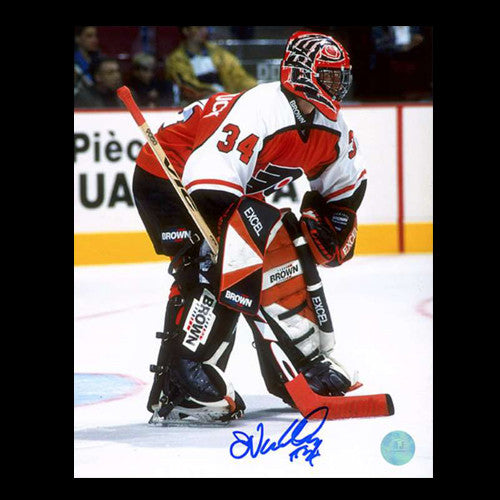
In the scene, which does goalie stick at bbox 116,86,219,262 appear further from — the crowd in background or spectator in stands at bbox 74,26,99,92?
spectator in stands at bbox 74,26,99,92

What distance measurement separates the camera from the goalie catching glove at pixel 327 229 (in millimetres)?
3359

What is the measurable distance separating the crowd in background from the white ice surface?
44.4 inches

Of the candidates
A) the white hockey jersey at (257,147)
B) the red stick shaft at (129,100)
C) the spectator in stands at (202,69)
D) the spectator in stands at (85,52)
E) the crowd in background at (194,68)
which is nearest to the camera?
the white hockey jersey at (257,147)

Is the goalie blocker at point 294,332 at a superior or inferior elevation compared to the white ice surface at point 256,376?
superior

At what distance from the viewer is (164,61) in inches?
277

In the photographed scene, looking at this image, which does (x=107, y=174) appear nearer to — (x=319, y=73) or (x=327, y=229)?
(x=327, y=229)

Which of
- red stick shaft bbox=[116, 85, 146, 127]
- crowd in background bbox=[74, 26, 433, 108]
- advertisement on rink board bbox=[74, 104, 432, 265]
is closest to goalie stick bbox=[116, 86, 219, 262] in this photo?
red stick shaft bbox=[116, 85, 146, 127]

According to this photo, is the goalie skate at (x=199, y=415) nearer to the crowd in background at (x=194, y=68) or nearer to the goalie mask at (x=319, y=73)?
the goalie mask at (x=319, y=73)

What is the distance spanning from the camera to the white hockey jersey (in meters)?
3.06
